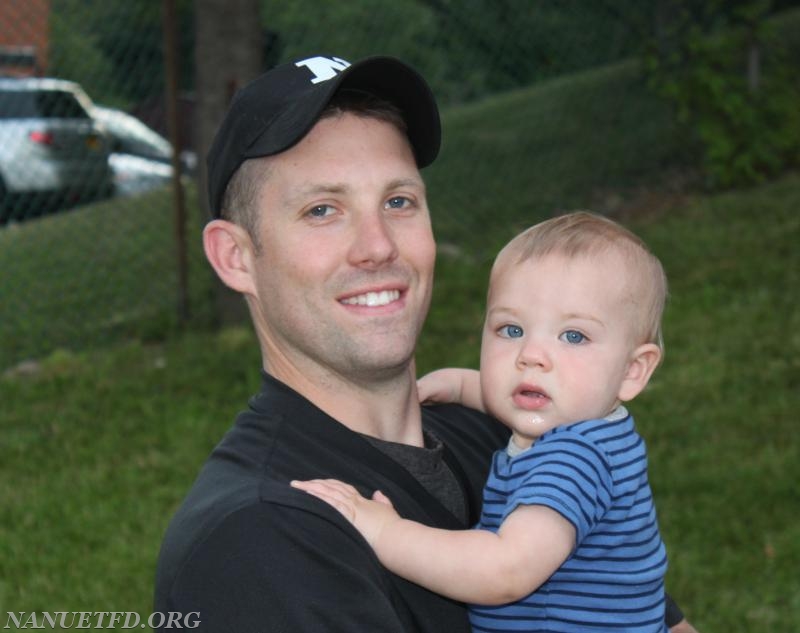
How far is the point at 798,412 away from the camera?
6.12 metres

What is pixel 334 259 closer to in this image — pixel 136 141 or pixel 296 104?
pixel 296 104

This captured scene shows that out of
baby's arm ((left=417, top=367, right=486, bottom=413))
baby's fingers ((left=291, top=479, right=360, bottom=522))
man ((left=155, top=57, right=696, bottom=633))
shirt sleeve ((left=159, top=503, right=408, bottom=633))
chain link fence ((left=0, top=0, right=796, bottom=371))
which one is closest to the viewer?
shirt sleeve ((left=159, top=503, right=408, bottom=633))

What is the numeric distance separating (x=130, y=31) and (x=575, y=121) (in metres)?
4.00

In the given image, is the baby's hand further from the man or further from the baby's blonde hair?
the baby's blonde hair

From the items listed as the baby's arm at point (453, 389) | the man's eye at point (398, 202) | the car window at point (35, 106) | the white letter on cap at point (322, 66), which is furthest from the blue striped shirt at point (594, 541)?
the car window at point (35, 106)

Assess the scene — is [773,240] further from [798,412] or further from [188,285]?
[188,285]

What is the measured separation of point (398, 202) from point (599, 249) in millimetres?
426

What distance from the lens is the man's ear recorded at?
2.62 meters

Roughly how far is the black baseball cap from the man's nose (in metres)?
0.22

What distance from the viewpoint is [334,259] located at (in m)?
2.51

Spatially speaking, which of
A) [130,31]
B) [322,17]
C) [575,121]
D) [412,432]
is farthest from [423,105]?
[575,121]

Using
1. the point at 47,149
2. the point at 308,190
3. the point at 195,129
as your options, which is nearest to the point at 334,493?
the point at 308,190

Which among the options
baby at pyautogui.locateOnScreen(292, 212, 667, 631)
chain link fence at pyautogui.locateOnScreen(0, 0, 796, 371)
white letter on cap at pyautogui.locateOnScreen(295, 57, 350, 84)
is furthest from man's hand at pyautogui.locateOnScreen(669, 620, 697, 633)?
chain link fence at pyautogui.locateOnScreen(0, 0, 796, 371)

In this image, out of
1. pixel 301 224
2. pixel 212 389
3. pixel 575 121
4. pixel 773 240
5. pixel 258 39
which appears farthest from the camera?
pixel 575 121
